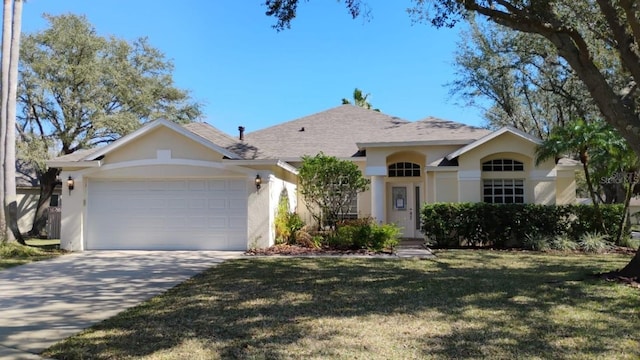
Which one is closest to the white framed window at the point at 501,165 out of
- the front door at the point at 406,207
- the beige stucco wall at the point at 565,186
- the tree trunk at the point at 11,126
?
the beige stucco wall at the point at 565,186

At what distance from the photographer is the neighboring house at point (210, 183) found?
1427 cm

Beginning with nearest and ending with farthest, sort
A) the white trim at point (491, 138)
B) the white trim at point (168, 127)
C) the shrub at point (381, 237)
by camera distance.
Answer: the shrub at point (381, 237) → the white trim at point (168, 127) → the white trim at point (491, 138)

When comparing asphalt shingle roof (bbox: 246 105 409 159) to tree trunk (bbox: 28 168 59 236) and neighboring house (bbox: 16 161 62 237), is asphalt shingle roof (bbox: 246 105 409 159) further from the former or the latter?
neighboring house (bbox: 16 161 62 237)

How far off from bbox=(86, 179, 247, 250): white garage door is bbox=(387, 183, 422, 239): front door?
6.38 metres

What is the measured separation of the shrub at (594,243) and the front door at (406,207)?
5622 mm

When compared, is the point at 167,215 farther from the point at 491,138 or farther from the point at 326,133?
the point at 491,138

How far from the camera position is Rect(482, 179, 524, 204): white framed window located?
16.2 metres

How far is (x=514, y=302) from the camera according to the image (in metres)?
7.00

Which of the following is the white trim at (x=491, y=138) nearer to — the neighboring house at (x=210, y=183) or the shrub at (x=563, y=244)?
the neighboring house at (x=210, y=183)

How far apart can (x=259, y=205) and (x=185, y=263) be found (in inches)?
125

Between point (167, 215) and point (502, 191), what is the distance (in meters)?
11.4

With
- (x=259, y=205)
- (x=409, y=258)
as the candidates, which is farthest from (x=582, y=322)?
(x=259, y=205)

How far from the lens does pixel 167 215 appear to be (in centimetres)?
1449

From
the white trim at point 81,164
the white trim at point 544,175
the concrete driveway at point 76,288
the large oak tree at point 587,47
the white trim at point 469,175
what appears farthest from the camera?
the white trim at point 469,175
